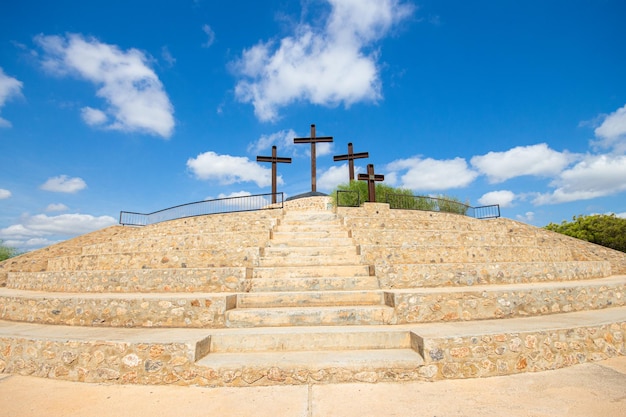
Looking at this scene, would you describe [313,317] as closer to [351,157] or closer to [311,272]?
[311,272]

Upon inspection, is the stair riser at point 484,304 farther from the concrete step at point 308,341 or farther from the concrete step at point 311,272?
the concrete step at point 311,272

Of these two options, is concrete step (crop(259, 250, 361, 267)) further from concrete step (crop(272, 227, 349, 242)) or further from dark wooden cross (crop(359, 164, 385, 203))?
dark wooden cross (crop(359, 164, 385, 203))

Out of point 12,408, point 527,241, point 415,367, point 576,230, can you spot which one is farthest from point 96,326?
point 576,230

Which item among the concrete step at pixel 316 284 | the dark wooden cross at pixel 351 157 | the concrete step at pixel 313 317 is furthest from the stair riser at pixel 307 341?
the dark wooden cross at pixel 351 157

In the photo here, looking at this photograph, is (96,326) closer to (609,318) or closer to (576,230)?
(609,318)

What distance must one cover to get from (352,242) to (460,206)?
13650 millimetres

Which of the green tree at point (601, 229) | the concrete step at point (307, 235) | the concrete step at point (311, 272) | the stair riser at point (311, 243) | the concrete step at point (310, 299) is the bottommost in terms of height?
the concrete step at point (310, 299)

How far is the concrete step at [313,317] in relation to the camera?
14.3ft

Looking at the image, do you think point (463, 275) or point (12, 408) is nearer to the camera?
point (12, 408)

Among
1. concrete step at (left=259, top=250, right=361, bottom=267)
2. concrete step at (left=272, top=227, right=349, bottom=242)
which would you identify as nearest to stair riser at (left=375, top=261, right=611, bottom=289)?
concrete step at (left=259, top=250, right=361, bottom=267)

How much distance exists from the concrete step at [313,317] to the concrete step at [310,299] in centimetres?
48

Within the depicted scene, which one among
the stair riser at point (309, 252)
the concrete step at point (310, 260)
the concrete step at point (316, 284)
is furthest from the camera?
the stair riser at point (309, 252)

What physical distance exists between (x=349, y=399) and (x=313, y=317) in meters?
1.60

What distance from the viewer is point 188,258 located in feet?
22.2
